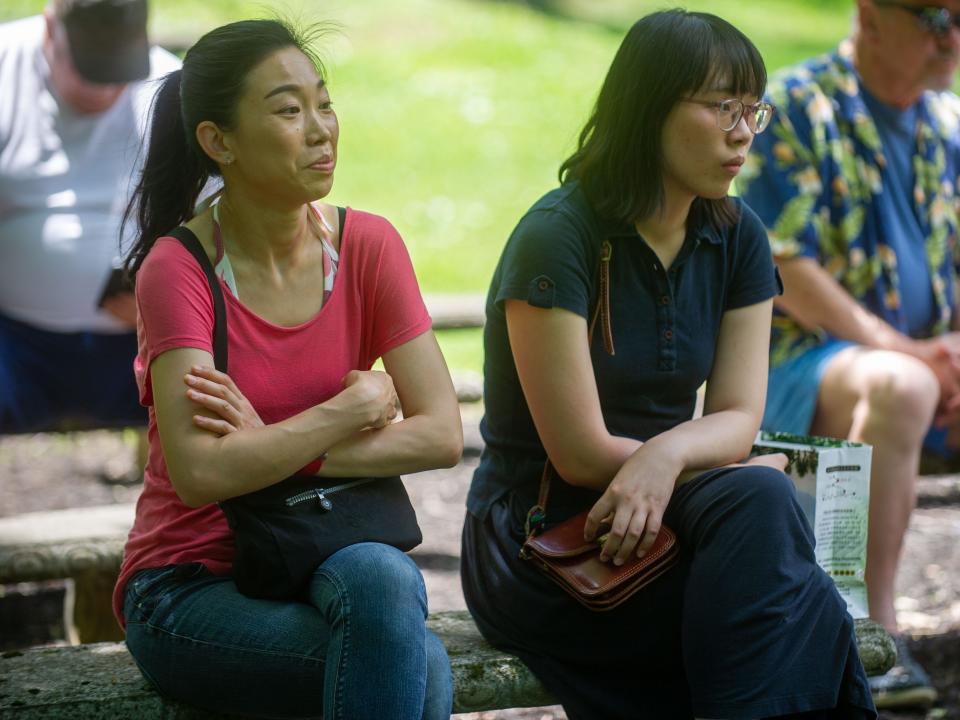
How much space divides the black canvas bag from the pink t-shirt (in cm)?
5

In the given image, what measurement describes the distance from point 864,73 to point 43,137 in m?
2.45

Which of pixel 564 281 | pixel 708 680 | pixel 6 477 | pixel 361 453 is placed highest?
pixel 564 281

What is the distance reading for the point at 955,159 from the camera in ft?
14.0

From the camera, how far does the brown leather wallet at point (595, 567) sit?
2590 mm

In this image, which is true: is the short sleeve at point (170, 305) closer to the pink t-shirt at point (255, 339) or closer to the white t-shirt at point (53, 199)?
the pink t-shirt at point (255, 339)

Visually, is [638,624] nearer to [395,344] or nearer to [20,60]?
[395,344]

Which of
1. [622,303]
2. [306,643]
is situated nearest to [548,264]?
[622,303]

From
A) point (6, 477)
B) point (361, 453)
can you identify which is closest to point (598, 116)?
point (361, 453)

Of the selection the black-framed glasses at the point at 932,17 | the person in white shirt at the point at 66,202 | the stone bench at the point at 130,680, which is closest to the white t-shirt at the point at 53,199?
the person in white shirt at the point at 66,202

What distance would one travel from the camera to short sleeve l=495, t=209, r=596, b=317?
2.72m

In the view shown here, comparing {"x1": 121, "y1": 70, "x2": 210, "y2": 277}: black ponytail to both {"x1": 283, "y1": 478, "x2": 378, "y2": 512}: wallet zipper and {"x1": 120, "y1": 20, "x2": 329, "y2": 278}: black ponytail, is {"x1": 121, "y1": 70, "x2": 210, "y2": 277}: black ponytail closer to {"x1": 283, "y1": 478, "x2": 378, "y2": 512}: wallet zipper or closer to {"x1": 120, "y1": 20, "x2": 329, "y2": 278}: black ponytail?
{"x1": 120, "y1": 20, "x2": 329, "y2": 278}: black ponytail

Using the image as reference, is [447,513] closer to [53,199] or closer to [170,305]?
[53,199]

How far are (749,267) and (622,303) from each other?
0.33 m

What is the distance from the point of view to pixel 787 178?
400 cm
